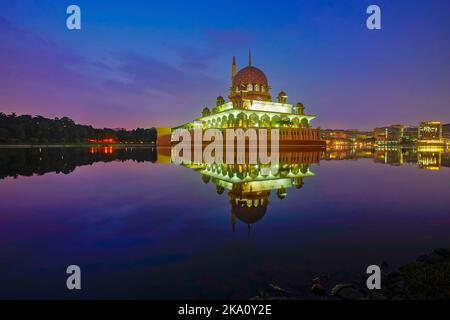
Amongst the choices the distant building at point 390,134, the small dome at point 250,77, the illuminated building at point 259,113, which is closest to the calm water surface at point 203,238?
the illuminated building at point 259,113

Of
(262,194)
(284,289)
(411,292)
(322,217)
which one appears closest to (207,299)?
(284,289)

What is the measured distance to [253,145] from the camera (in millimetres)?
43656

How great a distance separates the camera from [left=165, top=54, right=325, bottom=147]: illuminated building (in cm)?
4919

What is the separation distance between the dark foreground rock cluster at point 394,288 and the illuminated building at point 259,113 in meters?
43.3

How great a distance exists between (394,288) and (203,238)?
Answer: 3.26m

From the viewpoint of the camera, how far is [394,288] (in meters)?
3.59

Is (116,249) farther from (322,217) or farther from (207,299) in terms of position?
(322,217)

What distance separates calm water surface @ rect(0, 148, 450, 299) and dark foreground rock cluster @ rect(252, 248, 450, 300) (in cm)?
15

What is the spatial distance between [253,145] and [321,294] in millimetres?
40614

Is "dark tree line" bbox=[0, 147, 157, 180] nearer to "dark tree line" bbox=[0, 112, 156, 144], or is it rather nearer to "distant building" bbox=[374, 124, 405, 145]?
"dark tree line" bbox=[0, 112, 156, 144]

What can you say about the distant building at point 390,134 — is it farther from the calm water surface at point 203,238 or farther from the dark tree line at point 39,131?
the calm water surface at point 203,238

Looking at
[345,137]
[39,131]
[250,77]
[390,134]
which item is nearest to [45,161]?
[250,77]

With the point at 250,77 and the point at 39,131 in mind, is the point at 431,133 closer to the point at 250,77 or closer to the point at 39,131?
the point at 250,77

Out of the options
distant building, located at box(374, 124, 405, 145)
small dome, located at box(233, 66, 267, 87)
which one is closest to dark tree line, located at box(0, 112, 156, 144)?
small dome, located at box(233, 66, 267, 87)
